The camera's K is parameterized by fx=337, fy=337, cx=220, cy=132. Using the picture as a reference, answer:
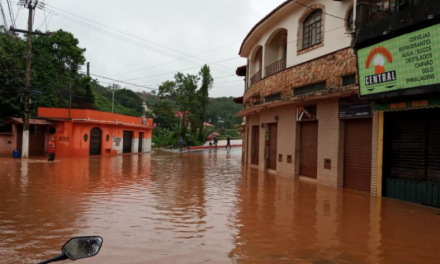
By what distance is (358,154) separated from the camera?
12188mm

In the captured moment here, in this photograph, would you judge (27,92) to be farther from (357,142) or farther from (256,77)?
(357,142)

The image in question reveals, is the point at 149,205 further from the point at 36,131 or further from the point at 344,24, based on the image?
the point at 36,131

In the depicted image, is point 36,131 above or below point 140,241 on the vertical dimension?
above

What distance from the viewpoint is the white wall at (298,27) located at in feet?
44.6

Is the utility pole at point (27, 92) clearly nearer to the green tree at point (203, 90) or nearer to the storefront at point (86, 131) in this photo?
the storefront at point (86, 131)

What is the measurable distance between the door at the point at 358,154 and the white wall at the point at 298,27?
11.0ft

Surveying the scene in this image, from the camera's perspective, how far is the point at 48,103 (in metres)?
34.3

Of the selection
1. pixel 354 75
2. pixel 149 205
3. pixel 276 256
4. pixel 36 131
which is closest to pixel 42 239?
pixel 149 205

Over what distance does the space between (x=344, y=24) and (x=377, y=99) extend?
445cm

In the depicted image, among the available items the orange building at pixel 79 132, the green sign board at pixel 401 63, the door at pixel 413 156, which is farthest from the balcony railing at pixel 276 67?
the orange building at pixel 79 132

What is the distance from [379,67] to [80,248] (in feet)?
33.4

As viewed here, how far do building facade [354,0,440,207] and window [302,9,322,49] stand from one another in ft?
12.8

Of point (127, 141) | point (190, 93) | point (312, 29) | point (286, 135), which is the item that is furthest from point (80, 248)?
point (190, 93)

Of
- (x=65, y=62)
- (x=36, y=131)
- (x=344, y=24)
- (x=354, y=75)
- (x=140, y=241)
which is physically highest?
(x=65, y=62)
